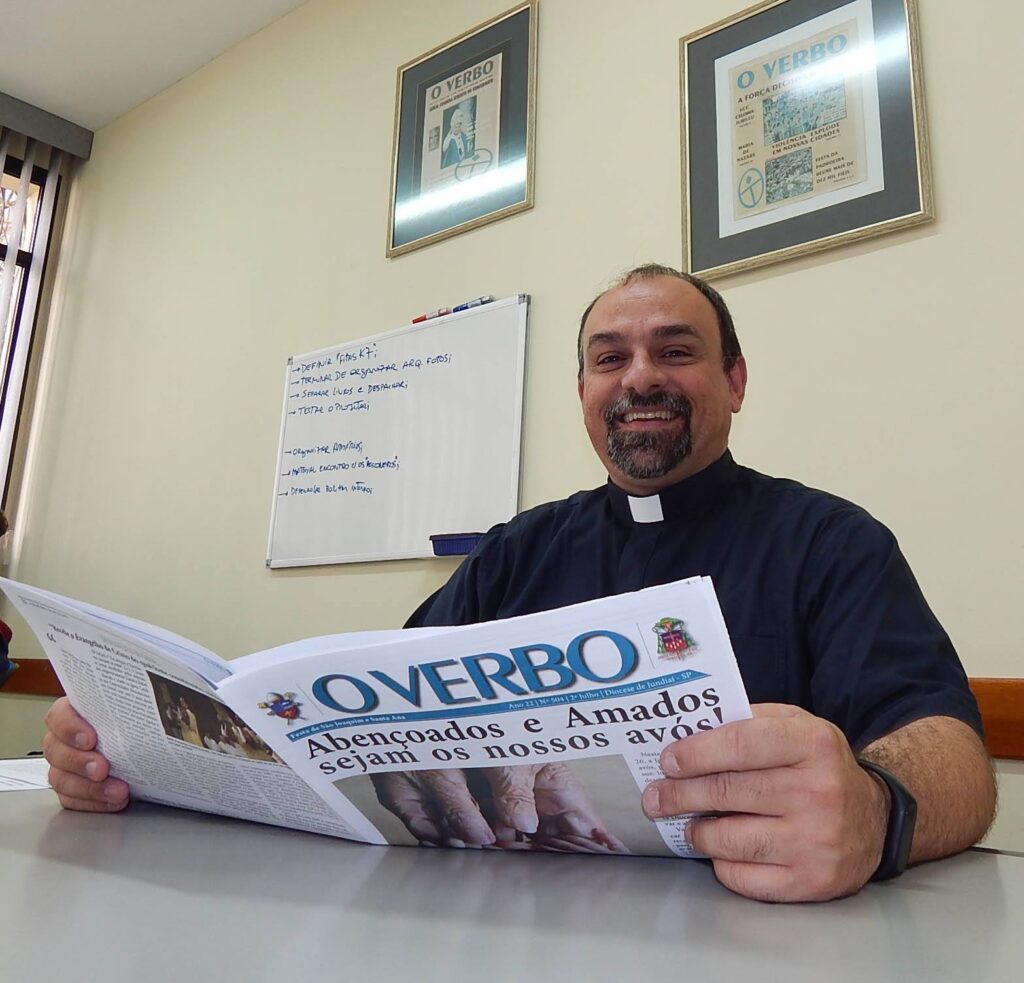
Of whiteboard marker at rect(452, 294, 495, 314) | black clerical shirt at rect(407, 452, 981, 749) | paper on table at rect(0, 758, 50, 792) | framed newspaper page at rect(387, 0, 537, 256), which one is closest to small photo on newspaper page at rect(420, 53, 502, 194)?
framed newspaper page at rect(387, 0, 537, 256)

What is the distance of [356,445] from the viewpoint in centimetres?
248

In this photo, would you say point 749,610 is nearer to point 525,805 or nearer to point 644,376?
point 644,376

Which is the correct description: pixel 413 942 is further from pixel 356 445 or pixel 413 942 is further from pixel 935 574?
pixel 356 445

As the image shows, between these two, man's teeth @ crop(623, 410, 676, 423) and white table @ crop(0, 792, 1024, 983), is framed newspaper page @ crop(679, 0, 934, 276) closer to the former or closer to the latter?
man's teeth @ crop(623, 410, 676, 423)

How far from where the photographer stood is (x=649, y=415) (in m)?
1.32

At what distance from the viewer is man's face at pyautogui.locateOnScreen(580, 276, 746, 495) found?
130 cm

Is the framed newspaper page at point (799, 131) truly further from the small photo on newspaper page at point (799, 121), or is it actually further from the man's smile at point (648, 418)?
the man's smile at point (648, 418)

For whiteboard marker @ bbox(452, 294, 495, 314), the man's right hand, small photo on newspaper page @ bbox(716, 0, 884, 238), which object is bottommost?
the man's right hand

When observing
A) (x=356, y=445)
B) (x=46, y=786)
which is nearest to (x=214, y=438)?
(x=356, y=445)

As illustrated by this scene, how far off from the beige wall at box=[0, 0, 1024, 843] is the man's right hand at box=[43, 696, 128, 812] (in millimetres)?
1276

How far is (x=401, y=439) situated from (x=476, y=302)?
16.1 inches

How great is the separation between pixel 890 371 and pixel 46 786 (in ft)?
4.76

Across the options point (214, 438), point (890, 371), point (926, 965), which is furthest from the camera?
point (214, 438)

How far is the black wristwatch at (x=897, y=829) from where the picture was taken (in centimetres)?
56
